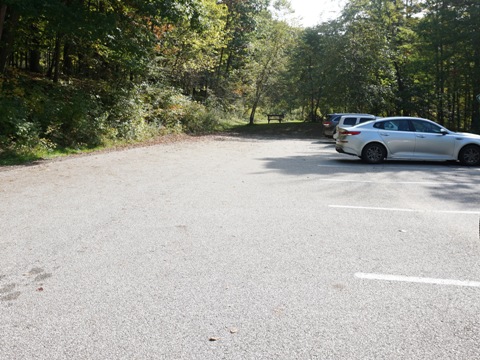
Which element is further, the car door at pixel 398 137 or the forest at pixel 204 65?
the forest at pixel 204 65

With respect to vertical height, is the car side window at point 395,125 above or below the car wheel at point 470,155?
above

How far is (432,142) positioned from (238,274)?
11497mm

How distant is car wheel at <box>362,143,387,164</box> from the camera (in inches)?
543

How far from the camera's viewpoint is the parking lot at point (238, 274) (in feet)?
9.71

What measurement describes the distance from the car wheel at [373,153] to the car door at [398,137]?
22 cm

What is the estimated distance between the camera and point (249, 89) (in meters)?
47.2

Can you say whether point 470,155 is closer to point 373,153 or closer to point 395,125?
point 395,125

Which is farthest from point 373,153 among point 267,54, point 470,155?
point 267,54

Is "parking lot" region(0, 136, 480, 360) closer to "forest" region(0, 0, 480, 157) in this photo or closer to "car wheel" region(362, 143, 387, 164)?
"car wheel" region(362, 143, 387, 164)

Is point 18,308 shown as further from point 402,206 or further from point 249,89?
point 249,89

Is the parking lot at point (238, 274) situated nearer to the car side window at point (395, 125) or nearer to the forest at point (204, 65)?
the car side window at point (395, 125)

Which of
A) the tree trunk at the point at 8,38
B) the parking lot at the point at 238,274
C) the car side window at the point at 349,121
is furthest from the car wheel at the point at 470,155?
the tree trunk at the point at 8,38

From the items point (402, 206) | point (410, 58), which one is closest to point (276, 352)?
point (402, 206)

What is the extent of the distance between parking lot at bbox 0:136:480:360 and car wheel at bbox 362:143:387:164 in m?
5.05
